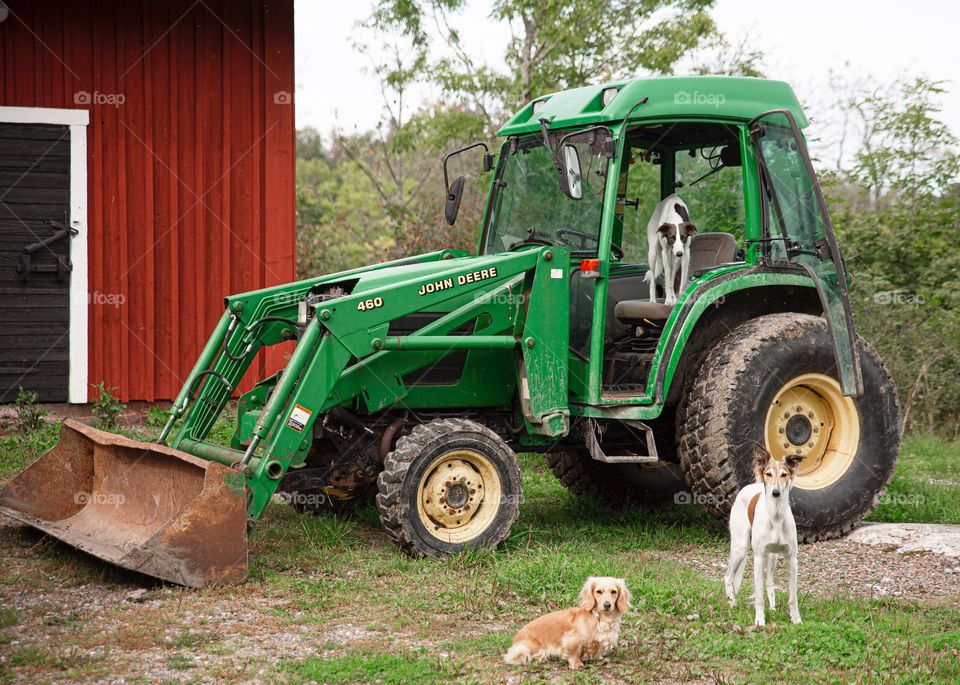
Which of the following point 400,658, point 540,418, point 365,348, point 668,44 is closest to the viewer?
point 400,658

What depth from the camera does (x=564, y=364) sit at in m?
6.65

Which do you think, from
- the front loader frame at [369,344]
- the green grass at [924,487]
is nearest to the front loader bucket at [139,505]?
the front loader frame at [369,344]

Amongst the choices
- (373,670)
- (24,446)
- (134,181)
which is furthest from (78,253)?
(373,670)

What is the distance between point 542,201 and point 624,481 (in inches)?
88.0

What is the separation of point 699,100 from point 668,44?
896 cm

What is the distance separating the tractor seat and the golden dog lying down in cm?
→ 268

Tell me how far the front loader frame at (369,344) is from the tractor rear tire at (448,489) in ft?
1.45

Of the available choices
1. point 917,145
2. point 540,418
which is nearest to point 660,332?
point 540,418

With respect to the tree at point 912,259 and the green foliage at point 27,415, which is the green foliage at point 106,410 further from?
the tree at point 912,259

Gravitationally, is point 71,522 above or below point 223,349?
below

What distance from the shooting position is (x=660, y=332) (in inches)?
278

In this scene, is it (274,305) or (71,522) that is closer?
(71,522)

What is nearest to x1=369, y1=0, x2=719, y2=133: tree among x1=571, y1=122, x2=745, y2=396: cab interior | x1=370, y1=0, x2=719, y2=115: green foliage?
x1=370, y1=0, x2=719, y2=115: green foliage

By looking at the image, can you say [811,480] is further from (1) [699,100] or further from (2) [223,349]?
(2) [223,349]
